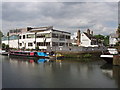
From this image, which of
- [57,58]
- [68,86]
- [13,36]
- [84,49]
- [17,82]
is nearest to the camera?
[68,86]

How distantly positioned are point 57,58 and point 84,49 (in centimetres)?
936

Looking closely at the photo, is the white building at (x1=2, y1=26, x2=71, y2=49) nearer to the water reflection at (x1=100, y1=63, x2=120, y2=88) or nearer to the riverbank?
the riverbank

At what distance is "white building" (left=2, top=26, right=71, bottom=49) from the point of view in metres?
52.7

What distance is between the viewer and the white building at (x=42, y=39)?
52719 mm

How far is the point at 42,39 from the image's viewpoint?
54.1 m

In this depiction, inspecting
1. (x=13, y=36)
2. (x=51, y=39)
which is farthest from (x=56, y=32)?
(x=13, y=36)

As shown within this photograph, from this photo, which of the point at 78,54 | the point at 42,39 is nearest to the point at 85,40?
the point at 42,39

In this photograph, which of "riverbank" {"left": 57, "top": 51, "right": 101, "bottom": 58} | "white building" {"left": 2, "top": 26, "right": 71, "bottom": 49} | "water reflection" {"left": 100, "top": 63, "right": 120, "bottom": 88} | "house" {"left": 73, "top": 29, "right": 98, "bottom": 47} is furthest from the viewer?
"house" {"left": 73, "top": 29, "right": 98, "bottom": 47}

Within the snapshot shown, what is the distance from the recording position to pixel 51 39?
170 feet

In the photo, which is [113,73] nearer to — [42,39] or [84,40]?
[42,39]

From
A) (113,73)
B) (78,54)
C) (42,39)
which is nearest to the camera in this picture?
(113,73)

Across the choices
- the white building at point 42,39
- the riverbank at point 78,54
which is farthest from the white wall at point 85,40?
the riverbank at point 78,54

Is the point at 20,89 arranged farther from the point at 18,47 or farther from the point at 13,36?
the point at 13,36

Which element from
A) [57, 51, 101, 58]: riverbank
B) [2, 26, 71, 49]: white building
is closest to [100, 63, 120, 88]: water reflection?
[57, 51, 101, 58]: riverbank
